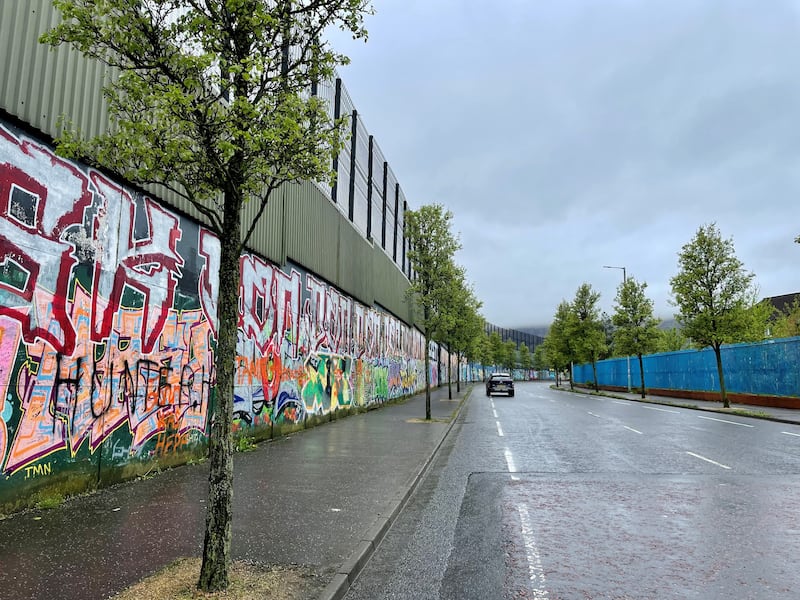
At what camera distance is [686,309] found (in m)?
25.0

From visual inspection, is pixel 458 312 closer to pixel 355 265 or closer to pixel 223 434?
pixel 355 265

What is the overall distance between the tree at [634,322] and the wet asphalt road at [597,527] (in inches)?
931

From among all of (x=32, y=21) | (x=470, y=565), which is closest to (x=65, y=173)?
(x=32, y=21)

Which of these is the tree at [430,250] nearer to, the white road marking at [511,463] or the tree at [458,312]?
the tree at [458,312]

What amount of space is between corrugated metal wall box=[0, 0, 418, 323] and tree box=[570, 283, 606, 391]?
2199 cm

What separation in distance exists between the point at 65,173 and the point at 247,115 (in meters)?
3.95

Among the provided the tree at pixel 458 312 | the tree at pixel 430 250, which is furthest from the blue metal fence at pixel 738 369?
the tree at pixel 430 250

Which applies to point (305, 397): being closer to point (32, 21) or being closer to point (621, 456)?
point (621, 456)

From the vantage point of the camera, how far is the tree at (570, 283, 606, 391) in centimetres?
4609

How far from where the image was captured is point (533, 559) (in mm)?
4934

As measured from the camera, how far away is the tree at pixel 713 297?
23.8 m

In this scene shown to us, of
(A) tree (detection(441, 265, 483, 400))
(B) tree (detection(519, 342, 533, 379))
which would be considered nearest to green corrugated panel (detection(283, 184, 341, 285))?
(A) tree (detection(441, 265, 483, 400))

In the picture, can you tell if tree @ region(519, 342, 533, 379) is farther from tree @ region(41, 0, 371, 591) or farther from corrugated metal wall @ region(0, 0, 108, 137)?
tree @ region(41, 0, 371, 591)

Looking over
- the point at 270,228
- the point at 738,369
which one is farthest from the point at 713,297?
the point at 270,228
